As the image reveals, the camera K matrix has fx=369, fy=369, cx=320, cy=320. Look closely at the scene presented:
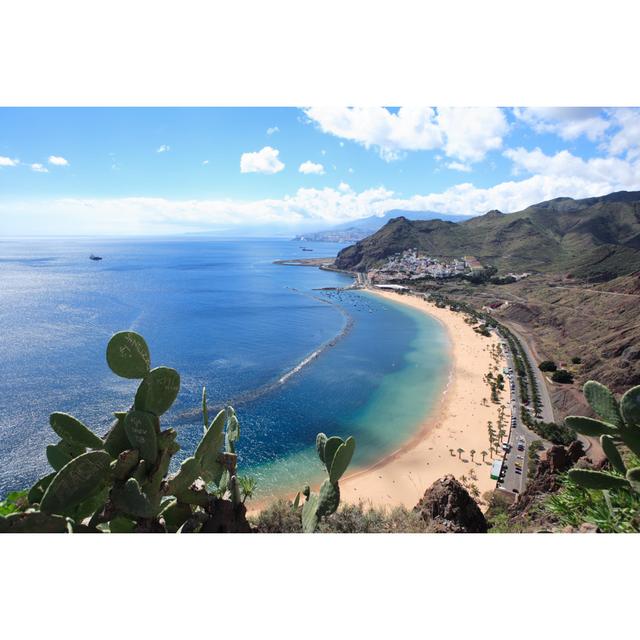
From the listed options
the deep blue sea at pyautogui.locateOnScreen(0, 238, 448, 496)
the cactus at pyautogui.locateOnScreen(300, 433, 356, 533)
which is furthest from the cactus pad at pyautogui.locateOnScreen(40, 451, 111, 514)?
the deep blue sea at pyautogui.locateOnScreen(0, 238, 448, 496)

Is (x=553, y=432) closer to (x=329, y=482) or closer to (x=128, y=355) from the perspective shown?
(x=329, y=482)

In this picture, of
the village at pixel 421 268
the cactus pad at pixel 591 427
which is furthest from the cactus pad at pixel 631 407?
the village at pixel 421 268

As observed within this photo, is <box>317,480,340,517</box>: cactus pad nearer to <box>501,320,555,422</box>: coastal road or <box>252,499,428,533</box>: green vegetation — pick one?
<box>252,499,428,533</box>: green vegetation

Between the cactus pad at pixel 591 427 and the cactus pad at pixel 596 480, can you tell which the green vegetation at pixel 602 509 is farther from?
the cactus pad at pixel 591 427

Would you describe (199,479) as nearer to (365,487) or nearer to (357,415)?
(365,487)

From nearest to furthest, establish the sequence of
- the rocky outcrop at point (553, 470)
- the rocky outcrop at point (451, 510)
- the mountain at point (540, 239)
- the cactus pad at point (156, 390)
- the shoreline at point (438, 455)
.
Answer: the cactus pad at point (156, 390)
the rocky outcrop at point (553, 470)
the rocky outcrop at point (451, 510)
the shoreline at point (438, 455)
the mountain at point (540, 239)

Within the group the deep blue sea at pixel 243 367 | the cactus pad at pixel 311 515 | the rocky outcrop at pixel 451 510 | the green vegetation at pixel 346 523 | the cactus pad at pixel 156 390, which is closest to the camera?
the cactus pad at pixel 156 390
